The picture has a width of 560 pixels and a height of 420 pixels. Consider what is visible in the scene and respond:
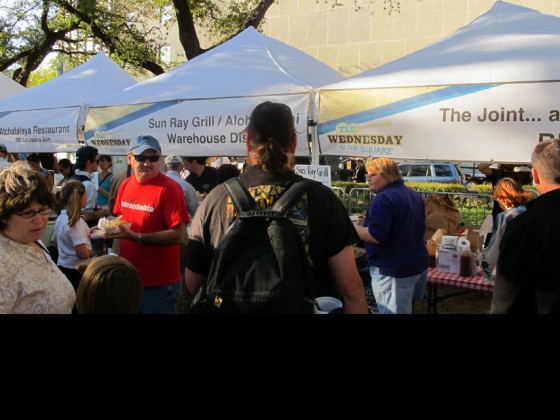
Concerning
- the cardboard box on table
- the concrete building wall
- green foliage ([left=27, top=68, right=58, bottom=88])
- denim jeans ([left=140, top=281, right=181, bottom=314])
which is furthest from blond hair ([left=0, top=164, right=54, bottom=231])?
green foliage ([left=27, top=68, right=58, bottom=88])

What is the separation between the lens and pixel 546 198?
2129 millimetres

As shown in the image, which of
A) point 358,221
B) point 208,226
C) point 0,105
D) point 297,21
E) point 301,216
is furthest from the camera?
point 297,21

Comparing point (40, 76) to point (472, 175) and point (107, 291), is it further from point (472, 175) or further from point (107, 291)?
point (107, 291)

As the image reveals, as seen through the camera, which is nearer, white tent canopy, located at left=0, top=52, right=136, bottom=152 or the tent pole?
the tent pole

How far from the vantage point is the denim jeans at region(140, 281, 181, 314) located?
343 centimetres

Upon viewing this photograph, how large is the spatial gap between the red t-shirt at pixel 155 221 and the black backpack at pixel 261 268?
6.07 feet

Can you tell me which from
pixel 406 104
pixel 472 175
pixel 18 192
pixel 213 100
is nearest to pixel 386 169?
pixel 406 104

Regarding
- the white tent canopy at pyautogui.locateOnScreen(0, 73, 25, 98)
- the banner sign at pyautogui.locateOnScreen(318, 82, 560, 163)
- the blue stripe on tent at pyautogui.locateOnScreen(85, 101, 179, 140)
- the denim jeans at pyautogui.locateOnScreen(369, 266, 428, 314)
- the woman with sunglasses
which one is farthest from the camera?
the white tent canopy at pyautogui.locateOnScreen(0, 73, 25, 98)

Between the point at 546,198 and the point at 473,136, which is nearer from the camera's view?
the point at 546,198

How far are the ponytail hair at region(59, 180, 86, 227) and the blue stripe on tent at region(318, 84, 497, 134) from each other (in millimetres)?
2190

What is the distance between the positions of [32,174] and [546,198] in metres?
2.30

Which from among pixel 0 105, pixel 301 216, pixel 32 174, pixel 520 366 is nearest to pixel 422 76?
pixel 301 216

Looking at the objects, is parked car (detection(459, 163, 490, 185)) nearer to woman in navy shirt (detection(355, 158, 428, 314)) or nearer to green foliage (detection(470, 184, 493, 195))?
green foliage (detection(470, 184, 493, 195))

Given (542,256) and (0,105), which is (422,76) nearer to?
(542,256)
